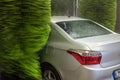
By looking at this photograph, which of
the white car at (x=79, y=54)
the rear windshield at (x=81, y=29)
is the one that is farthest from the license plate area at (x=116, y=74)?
the rear windshield at (x=81, y=29)

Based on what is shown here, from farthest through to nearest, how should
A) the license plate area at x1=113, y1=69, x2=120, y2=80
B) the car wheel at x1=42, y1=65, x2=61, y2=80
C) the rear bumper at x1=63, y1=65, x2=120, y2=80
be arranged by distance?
1. the car wheel at x1=42, y1=65, x2=61, y2=80
2. the license plate area at x1=113, y1=69, x2=120, y2=80
3. the rear bumper at x1=63, y1=65, x2=120, y2=80

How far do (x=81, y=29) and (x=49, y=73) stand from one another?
1107 millimetres

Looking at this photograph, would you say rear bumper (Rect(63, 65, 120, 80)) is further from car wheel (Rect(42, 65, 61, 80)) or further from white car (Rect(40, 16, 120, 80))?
car wheel (Rect(42, 65, 61, 80))

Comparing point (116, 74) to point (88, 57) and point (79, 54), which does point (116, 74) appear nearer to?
point (88, 57)

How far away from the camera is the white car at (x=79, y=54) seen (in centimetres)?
442

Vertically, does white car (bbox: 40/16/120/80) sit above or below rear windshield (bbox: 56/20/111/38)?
below

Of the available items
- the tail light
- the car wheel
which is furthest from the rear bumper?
the car wheel

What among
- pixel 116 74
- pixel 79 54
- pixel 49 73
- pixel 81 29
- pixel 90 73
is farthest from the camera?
pixel 81 29

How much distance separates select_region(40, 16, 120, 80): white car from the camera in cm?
442

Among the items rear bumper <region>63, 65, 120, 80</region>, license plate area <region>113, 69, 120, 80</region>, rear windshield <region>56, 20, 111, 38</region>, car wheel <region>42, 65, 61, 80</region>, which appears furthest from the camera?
rear windshield <region>56, 20, 111, 38</region>

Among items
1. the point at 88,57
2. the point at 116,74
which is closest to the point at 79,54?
the point at 88,57

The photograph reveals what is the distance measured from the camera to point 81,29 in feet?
17.7

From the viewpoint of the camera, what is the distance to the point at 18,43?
3.26 m

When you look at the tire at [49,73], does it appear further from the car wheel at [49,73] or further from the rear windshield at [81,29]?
the rear windshield at [81,29]
